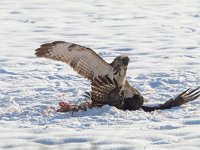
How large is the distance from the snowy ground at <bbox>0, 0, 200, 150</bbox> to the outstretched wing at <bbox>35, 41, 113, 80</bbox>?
48 cm

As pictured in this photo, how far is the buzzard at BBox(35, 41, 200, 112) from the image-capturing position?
23.9 feet

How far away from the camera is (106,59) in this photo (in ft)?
37.7

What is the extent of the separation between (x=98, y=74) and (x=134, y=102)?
0.54 m

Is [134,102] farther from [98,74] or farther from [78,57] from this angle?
[78,57]

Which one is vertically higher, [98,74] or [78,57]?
[78,57]

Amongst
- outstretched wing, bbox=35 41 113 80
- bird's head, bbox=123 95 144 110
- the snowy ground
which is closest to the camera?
the snowy ground

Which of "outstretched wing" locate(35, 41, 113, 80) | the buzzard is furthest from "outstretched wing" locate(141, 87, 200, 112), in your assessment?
"outstretched wing" locate(35, 41, 113, 80)

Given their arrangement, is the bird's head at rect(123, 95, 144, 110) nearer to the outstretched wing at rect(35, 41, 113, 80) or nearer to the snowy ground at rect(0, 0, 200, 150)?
the snowy ground at rect(0, 0, 200, 150)

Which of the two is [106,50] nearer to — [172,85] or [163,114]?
[172,85]

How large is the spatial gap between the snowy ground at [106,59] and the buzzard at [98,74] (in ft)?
0.79

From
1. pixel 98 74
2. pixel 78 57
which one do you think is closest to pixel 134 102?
pixel 98 74

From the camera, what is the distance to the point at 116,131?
628 cm

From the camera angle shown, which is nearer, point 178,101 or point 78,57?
point 78,57

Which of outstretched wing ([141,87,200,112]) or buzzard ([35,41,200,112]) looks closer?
buzzard ([35,41,200,112])
